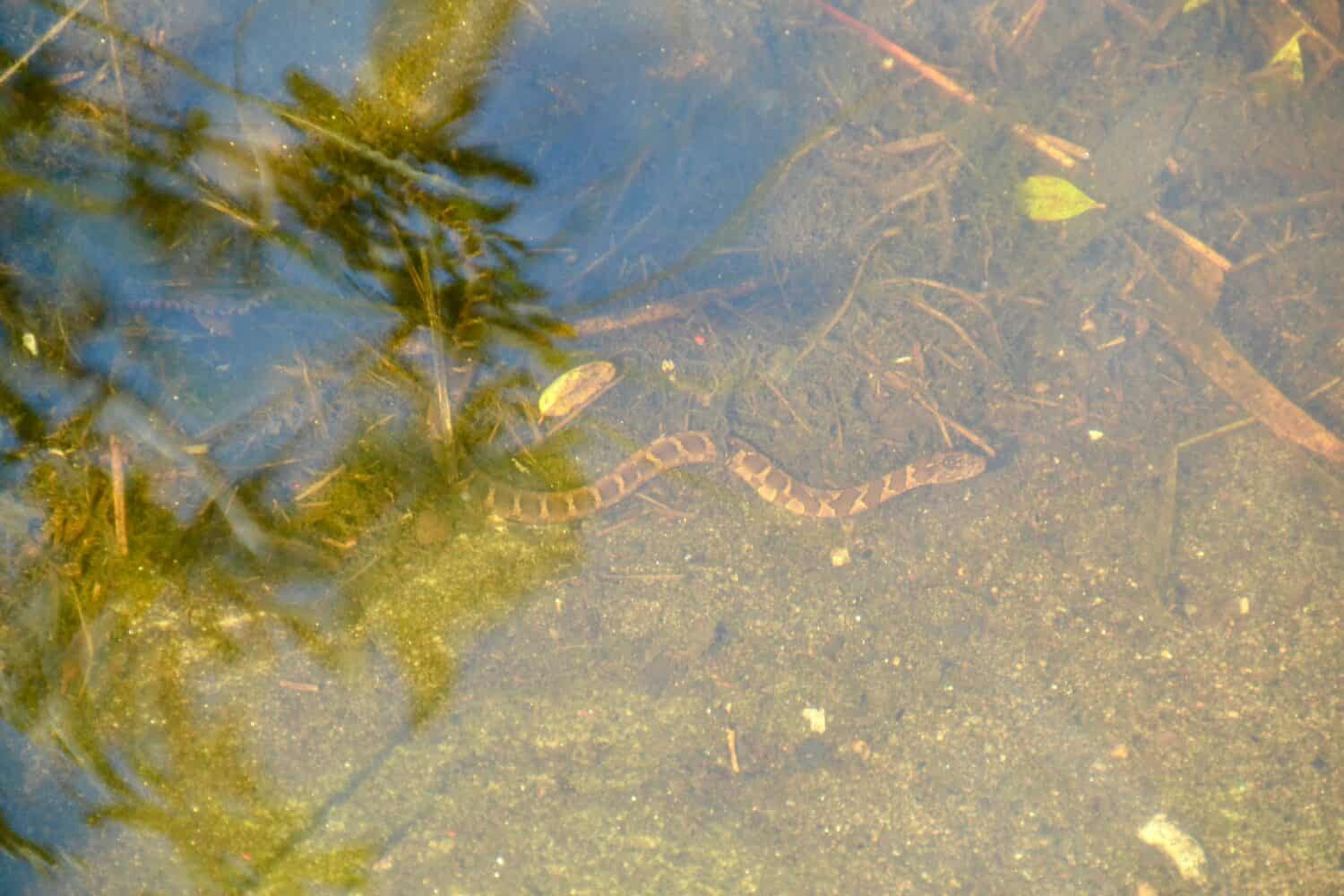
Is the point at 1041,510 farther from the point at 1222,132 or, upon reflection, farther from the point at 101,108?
the point at 101,108

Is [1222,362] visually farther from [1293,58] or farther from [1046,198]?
[1293,58]

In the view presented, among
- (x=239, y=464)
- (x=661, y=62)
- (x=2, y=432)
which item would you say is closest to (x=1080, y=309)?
(x=661, y=62)

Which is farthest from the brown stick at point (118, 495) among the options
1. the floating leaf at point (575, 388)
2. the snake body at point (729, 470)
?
the floating leaf at point (575, 388)

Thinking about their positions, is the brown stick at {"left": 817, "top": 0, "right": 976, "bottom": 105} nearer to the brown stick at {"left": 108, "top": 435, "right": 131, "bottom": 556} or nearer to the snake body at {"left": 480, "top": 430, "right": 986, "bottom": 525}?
the snake body at {"left": 480, "top": 430, "right": 986, "bottom": 525}

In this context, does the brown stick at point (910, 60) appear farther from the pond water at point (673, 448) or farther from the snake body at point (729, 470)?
the snake body at point (729, 470)

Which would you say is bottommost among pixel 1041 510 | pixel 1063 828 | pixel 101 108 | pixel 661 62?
pixel 1063 828

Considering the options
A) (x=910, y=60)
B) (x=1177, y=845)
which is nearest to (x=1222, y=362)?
(x=910, y=60)

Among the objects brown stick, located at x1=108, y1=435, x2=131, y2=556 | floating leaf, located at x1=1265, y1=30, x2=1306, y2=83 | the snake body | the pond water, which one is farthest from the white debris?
brown stick, located at x1=108, y1=435, x2=131, y2=556
